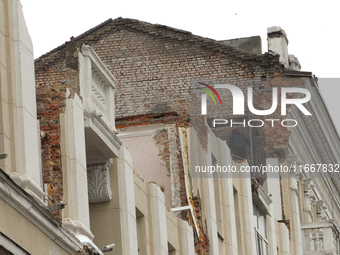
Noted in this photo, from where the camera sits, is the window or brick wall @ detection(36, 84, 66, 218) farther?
the window

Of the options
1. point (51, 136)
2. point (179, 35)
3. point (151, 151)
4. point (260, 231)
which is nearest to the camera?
point (51, 136)

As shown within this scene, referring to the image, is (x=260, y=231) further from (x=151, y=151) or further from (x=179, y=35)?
(x=179, y=35)

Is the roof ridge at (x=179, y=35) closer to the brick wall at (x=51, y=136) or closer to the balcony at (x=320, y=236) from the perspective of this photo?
the balcony at (x=320, y=236)

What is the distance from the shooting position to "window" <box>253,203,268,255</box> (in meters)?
34.3

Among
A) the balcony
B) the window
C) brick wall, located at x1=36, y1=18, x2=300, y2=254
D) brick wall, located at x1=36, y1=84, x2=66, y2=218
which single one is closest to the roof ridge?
brick wall, located at x1=36, y1=18, x2=300, y2=254

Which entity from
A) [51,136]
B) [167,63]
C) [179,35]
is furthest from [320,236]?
[51,136]

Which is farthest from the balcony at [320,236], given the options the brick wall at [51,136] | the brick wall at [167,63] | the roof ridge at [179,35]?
the brick wall at [51,136]

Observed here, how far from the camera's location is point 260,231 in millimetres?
35094

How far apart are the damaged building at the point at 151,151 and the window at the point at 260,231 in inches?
3.1

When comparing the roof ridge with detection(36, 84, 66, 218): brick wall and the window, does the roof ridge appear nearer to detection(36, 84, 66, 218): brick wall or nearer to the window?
the window

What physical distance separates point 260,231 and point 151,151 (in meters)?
5.66

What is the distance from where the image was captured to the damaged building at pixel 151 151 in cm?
1833

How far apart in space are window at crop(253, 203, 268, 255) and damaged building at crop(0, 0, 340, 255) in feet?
0.26

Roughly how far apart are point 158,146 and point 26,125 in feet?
40.7
